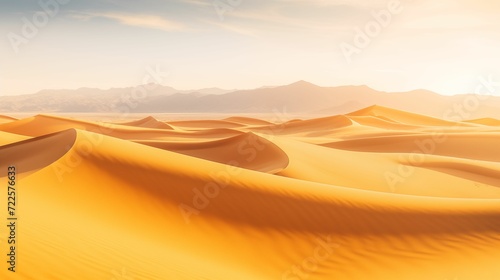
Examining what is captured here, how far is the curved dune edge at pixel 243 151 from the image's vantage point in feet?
58.0

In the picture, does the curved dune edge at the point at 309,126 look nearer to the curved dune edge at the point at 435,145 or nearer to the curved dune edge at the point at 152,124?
the curved dune edge at the point at 152,124

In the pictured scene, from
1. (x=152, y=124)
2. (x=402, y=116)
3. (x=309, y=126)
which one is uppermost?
(x=402, y=116)

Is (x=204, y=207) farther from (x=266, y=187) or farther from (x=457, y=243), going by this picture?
(x=457, y=243)

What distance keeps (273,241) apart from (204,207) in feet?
5.26

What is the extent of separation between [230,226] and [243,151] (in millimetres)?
11585

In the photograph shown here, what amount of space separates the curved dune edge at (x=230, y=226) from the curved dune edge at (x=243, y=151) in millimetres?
6467

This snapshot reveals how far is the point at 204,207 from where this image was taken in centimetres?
873

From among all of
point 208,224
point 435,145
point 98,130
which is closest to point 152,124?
point 98,130

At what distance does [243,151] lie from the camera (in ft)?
65.1

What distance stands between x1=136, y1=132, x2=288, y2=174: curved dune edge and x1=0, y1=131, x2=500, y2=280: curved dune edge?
6.47 m

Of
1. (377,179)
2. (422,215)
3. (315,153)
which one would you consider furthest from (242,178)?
(315,153)

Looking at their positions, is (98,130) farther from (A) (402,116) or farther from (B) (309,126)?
(A) (402,116)

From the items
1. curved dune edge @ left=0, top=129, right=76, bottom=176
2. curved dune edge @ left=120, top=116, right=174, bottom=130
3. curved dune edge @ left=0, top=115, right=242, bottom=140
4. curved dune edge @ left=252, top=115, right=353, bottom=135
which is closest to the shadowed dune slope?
curved dune edge @ left=120, top=116, right=174, bottom=130

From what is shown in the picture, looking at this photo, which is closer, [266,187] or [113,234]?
[113,234]
